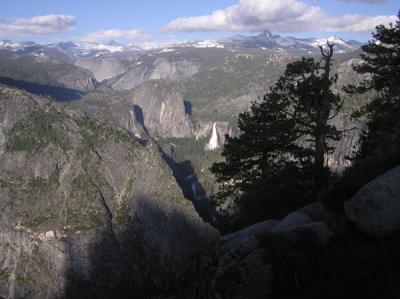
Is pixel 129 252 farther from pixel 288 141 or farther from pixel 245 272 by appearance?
pixel 245 272

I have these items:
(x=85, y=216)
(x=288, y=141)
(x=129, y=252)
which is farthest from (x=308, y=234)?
(x=85, y=216)

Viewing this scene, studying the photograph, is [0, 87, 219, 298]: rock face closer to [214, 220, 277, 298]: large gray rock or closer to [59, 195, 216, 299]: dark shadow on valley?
[59, 195, 216, 299]: dark shadow on valley

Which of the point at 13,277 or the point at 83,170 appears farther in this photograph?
the point at 83,170

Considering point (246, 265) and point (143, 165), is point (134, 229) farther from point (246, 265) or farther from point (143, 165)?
point (246, 265)

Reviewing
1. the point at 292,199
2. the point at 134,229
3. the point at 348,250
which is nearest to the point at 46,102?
the point at 134,229

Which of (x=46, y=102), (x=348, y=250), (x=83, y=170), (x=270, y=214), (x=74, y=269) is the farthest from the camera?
(x=46, y=102)
